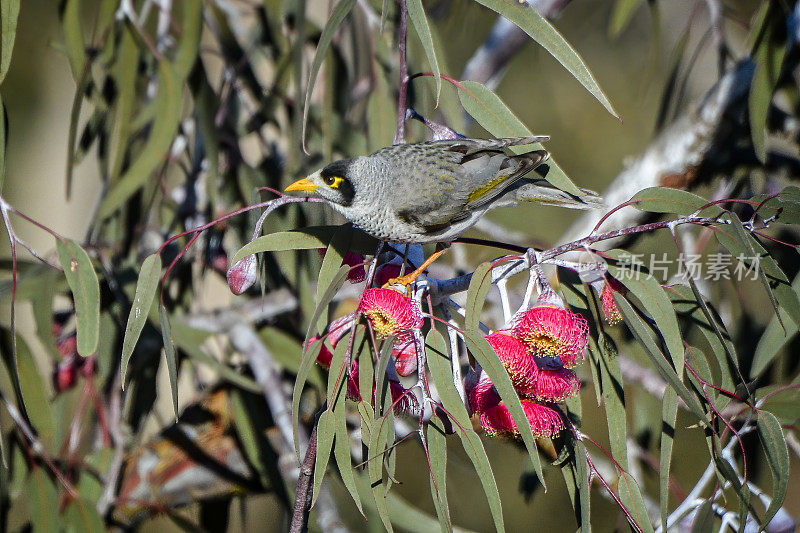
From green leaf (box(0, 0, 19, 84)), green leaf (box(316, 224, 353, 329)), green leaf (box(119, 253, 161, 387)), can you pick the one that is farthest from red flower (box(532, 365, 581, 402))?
→ green leaf (box(0, 0, 19, 84))

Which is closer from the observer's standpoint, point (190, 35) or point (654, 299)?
point (654, 299)

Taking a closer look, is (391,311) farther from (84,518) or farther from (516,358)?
(84,518)

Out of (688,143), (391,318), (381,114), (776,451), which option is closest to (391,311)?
(391,318)

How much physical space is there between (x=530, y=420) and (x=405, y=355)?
208 millimetres

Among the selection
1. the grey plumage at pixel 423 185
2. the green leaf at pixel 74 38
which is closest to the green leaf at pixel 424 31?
the grey plumage at pixel 423 185

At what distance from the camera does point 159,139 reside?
1.58 metres

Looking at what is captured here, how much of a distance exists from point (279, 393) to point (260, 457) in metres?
0.24

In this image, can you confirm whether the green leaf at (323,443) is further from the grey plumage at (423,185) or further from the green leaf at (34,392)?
the green leaf at (34,392)

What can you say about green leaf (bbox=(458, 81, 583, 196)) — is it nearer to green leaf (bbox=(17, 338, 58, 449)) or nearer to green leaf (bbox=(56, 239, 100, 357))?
green leaf (bbox=(56, 239, 100, 357))

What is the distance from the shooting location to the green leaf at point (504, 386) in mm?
883

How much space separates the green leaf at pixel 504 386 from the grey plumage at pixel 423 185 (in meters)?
0.31

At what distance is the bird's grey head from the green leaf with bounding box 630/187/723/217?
1.51 ft

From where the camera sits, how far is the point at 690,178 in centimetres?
200

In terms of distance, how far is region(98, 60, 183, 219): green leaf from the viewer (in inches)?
61.4
